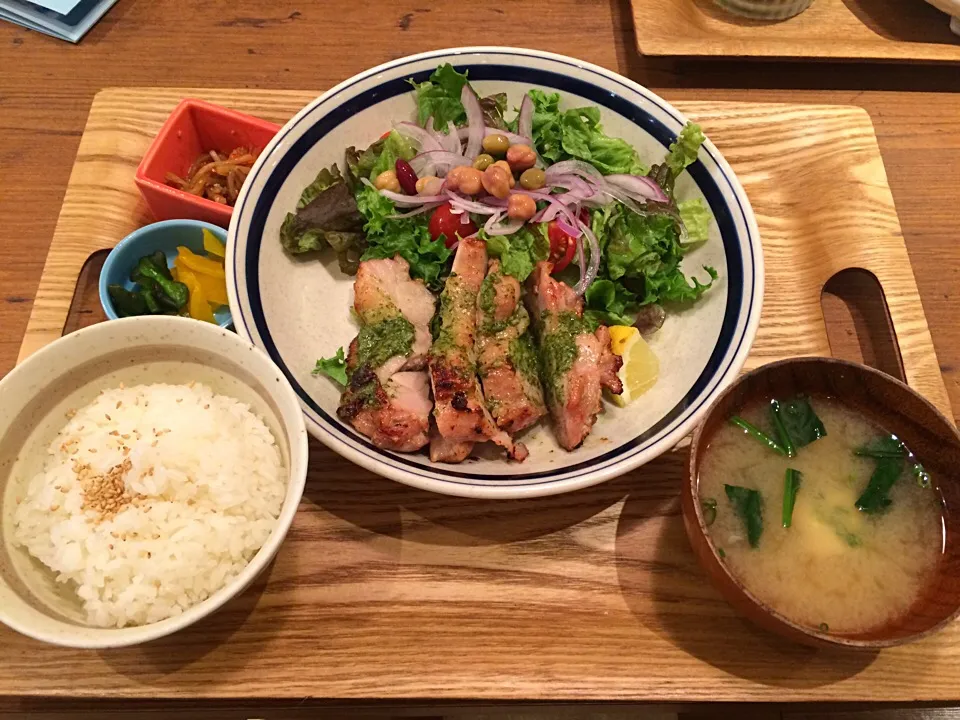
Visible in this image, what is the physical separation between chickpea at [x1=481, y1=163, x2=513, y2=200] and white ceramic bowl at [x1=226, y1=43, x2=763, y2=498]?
1.46 ft

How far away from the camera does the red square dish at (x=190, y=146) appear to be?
8.39 feet

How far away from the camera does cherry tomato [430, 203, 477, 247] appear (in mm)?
2572

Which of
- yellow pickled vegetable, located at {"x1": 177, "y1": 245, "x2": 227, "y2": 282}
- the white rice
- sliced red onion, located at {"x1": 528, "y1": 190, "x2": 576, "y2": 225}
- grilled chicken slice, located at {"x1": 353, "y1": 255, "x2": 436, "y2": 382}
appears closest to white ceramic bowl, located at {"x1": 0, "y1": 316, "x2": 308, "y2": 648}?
the white rice

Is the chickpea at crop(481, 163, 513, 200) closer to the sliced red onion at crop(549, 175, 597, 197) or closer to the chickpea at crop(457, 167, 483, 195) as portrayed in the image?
the chickpea at crop(457, 167, 483, 195)

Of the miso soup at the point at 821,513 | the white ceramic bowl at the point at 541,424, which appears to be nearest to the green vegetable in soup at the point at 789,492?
the miso soup at the point at 821,513

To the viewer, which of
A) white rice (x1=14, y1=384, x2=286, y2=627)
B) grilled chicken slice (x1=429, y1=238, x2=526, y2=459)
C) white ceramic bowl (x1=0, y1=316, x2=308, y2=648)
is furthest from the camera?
grilled chicken slice (x1=429, y1=238, x2=526, y2=459)

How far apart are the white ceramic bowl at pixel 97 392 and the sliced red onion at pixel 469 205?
3.53 feet

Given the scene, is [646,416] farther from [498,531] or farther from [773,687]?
[773,687]

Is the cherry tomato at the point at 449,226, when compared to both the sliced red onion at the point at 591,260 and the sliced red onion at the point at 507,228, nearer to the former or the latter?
the sliced red onion at the point at 507,228

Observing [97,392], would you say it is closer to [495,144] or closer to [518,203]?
[518,203]

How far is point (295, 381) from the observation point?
2150mm

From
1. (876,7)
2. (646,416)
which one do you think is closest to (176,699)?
(646,416)

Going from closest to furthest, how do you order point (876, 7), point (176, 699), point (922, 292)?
point (176, 699)
point (922, 292)
point (876, 7)

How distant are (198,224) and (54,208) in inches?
33.0
